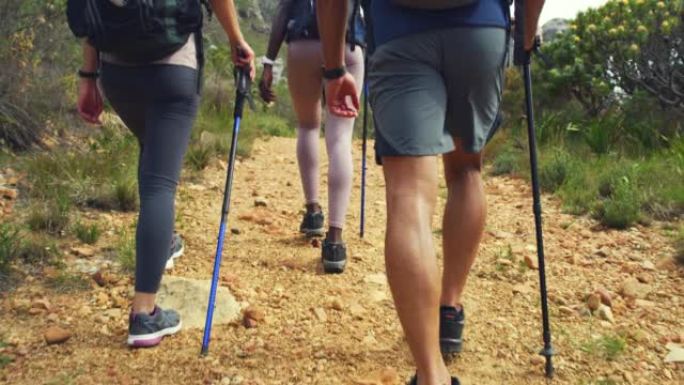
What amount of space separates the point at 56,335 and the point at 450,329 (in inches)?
59.0

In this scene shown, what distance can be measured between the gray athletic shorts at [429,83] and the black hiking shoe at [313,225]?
1.92m

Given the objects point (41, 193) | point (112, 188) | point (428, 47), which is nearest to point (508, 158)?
point (112, 188)

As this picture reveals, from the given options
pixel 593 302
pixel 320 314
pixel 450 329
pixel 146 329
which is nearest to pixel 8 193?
pixel 146 329

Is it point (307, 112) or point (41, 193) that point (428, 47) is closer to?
point (307, 112)

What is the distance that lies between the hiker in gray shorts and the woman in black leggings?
2.21ft

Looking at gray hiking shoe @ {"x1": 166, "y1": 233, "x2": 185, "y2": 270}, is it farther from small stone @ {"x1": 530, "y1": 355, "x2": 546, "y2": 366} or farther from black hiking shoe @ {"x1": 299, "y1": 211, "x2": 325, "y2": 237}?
small stone @ {"x1": 530, "y1": 355, "x2": 546, "y2": 366}

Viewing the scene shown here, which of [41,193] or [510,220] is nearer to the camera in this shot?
[41,193]

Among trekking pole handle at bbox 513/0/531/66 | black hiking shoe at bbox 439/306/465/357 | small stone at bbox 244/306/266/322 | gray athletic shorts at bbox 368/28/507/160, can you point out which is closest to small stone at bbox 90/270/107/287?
small stone at bbox 244/306/266/322

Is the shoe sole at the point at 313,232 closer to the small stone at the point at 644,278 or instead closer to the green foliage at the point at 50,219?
the green foliage at the point at 50,219

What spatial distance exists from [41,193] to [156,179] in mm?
2009

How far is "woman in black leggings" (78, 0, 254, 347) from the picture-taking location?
90.4 inches

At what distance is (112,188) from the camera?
13.4 ft

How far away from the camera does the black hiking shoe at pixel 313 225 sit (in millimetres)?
3750

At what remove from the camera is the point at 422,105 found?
5.75 ft
